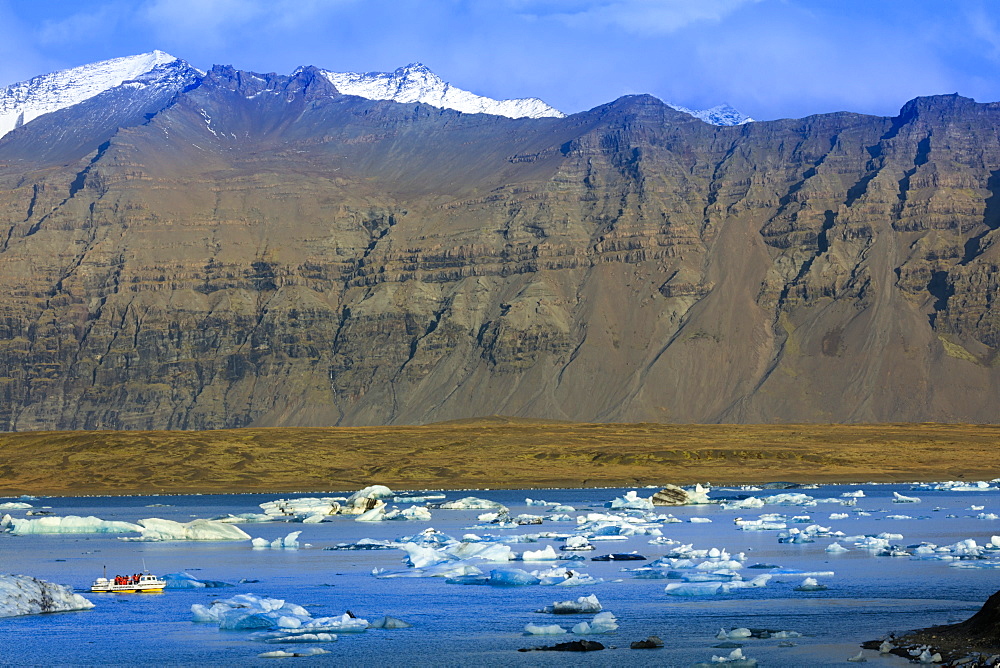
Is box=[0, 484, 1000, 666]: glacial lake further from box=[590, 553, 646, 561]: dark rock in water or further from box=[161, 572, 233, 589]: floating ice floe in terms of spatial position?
box=[590, 553, 646, 561]: dark rock in water

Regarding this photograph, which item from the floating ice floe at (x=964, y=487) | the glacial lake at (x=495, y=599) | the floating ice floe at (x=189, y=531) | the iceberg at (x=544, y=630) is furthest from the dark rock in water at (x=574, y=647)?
the floating ice floe at (x=964, y=487)

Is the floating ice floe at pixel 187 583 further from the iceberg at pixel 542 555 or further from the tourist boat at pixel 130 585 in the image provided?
the iceberg at pixel 542 555

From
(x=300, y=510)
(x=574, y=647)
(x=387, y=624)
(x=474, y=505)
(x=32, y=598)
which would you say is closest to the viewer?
(x=574, y=647)

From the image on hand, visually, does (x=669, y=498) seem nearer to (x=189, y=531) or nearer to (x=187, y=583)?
(x=189, y=531)

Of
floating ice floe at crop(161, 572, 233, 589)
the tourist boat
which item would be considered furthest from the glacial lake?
the tourist boat

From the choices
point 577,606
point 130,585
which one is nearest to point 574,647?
point 577,606

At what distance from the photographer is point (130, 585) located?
1692 inches

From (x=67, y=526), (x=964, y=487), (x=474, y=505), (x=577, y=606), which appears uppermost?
(x=577, y=606)

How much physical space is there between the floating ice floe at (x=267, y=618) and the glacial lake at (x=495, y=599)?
0.38 m

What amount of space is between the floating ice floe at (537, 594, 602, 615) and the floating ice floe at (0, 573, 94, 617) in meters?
14.2

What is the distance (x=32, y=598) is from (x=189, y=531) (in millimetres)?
23525

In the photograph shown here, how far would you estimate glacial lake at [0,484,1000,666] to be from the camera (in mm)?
29797

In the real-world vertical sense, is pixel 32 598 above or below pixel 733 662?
above

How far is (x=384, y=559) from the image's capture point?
169ft
